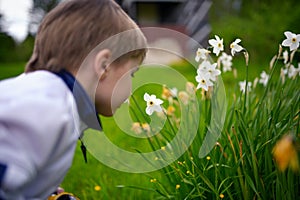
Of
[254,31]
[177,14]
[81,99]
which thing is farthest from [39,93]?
[177,14]

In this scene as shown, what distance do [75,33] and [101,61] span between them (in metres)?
0.08

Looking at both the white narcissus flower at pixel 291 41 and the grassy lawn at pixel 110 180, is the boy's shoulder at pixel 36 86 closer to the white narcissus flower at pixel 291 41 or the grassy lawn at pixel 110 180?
the grassy lawn at pixel 110 180

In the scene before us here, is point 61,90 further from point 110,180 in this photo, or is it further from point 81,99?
point 110,180

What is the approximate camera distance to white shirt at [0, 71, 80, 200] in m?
0.89

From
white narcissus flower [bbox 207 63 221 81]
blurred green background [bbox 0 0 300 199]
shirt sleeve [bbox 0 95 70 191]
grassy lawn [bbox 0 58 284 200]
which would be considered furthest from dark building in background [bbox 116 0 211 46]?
shirt sleeve [bbox 0 95 70 191]

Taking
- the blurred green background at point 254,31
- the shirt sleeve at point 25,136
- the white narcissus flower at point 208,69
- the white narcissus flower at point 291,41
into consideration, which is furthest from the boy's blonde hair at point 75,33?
the blurred green background at point 254,31

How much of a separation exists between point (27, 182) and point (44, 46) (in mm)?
329

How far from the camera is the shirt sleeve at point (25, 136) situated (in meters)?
0.88

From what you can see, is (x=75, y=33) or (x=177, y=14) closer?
(x=75, y=33)

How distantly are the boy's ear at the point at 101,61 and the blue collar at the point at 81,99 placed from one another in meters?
0.06

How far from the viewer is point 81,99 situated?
1.08 m

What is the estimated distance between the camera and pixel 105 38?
111 centimetres

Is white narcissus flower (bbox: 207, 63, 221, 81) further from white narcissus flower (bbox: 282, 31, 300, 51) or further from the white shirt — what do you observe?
the white shirt

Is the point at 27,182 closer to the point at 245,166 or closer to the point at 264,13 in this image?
the point at 245,166
